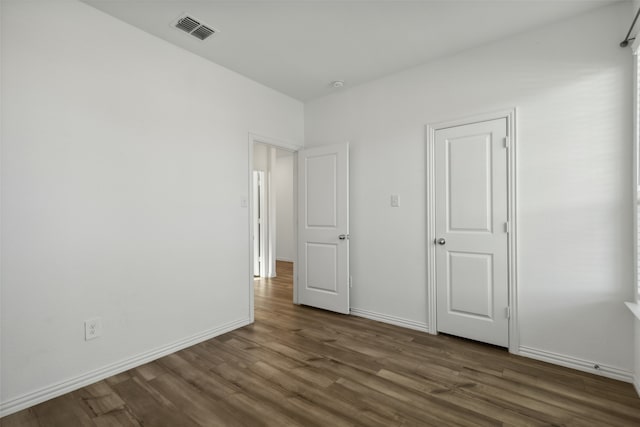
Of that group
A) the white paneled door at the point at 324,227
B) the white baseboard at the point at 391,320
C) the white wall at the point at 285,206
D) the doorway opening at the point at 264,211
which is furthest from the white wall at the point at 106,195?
the white wall at the point at 285,206

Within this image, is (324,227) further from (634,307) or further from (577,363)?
(634,307)

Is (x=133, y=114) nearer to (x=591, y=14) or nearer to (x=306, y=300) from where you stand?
(x=306, y=300)

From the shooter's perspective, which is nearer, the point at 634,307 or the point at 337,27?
the point at 634,307

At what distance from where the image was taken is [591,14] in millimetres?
2320

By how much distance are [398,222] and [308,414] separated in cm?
207

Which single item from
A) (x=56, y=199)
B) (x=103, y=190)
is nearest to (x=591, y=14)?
(x=103, y=190)

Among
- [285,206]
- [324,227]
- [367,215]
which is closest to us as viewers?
[367,215]

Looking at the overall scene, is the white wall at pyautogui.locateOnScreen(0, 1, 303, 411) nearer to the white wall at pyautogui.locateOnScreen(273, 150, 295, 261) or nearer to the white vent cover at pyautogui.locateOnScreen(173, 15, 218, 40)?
the white vent cover at pyautogui.locateOnScreen(173, 15, 218, 40)

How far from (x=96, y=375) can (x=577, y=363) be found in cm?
364

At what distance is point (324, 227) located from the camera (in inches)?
151

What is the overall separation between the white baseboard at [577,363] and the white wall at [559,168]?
24 mm

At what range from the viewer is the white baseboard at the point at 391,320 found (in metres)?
3.15

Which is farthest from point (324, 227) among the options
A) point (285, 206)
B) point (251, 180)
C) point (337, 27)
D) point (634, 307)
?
point (285, 206)

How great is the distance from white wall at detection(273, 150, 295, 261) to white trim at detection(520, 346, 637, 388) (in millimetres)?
5631
